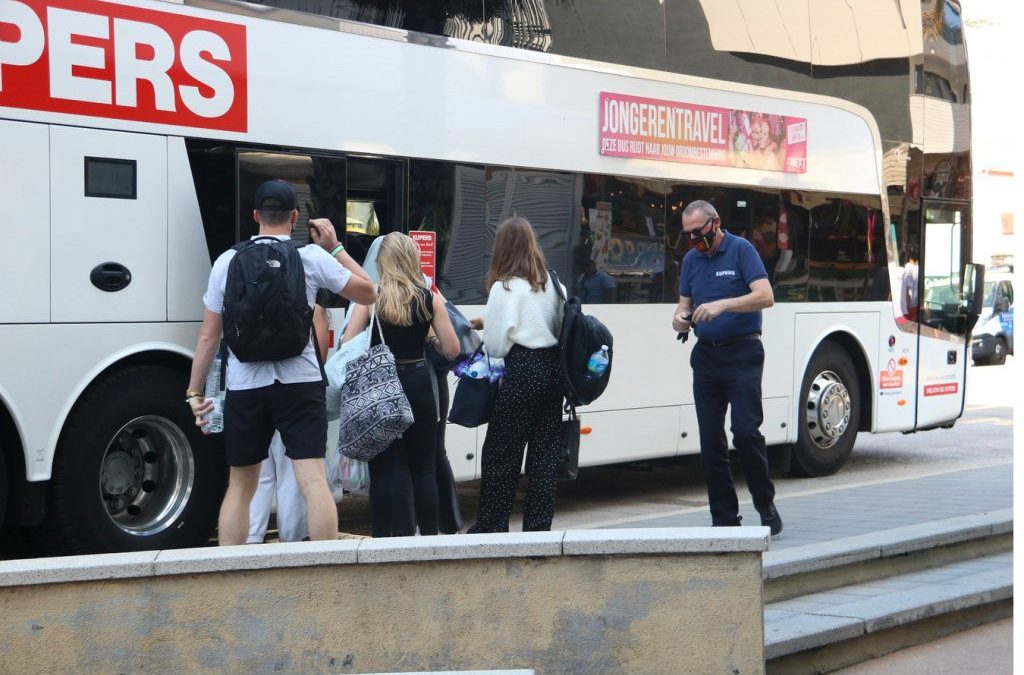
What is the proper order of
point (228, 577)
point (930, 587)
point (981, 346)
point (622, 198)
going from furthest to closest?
point (981, 346) < point (622, 198) < point (930, 587) < point (228, 577)

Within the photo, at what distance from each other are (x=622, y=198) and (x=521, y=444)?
3.32 metres

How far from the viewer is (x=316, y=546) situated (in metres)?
4.80

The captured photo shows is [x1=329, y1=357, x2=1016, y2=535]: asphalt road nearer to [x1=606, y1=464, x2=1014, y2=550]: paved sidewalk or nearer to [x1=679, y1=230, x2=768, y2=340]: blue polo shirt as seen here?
[x1=606, y1=464, x2=1014, y2=550]: paved sidewalk

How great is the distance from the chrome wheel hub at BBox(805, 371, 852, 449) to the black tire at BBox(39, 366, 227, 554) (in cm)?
548

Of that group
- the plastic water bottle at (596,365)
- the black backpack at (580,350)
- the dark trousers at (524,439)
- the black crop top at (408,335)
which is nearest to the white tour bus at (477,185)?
the black crop top at (408,335)

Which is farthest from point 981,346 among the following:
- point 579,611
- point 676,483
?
point 579,611

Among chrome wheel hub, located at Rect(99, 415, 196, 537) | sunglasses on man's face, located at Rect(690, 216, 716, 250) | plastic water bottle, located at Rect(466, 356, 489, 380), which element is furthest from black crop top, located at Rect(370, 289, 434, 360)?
sunglasses on man's face, located at Rect(690, 216, 716, 250)

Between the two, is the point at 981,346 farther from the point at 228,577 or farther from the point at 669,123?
the point at 228,577

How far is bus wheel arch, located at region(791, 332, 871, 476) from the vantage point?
11.4 m

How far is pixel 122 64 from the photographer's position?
7.00 m

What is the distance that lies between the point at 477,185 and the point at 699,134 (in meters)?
2.22

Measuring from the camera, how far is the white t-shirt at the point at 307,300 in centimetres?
584

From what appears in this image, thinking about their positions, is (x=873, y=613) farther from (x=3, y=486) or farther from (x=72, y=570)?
(x=3, y=486)

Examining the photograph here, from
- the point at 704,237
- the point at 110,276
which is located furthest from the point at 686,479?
the point at 110,276
